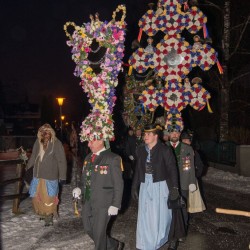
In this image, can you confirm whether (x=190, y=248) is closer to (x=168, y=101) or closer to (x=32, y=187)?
(x=32, y=187)

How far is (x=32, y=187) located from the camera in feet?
23.9

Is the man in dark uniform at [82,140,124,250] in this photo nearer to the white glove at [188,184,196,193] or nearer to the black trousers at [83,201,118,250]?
the black trousers at [83,201,118,250]

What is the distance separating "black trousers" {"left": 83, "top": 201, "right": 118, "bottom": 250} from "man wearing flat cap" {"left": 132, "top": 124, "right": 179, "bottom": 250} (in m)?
0.58

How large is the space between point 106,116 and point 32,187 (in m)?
2.44

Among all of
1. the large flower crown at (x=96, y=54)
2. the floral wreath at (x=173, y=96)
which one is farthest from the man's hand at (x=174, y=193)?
the floral wreath at (x=173, y=96)

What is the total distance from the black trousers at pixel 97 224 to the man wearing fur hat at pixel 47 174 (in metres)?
2.19

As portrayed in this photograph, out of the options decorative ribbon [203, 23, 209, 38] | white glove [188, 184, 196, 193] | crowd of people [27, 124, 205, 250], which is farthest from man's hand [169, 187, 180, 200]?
decorative ribbon [203, 23, 209, 38]

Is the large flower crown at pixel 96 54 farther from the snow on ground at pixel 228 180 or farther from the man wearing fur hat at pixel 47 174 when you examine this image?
the snow on ground at pixel 228 180

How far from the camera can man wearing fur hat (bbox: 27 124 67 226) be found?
7164 millimetres

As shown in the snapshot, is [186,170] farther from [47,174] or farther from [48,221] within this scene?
[48,221]

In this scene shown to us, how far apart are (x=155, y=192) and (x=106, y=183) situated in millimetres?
801

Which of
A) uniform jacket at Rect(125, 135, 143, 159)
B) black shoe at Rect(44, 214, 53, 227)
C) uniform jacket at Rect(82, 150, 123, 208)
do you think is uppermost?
uniform jacket at Rect(125, 135, 143, 159)

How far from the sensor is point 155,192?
5.45 meters

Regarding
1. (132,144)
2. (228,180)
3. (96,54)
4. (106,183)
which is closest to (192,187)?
(106,183)
